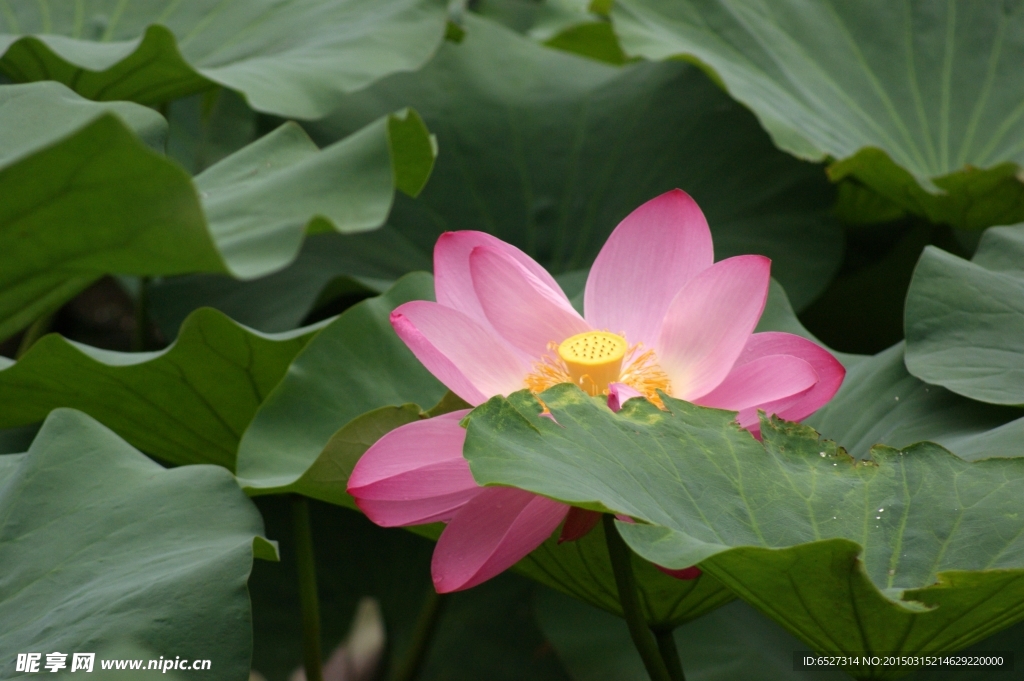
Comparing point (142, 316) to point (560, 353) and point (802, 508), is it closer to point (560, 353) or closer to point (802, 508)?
point (560, 353)

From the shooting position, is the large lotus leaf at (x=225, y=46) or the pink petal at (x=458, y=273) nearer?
the pink petal at (x=458, y=273)

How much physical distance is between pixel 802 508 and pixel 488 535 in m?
0.19

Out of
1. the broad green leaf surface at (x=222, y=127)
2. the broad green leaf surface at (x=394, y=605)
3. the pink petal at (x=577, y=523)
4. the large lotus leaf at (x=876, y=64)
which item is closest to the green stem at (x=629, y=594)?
the pink petal at (x=577, y=523)

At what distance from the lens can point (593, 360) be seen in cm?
62

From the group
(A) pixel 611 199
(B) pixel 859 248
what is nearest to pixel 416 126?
(A) pixel 611 199

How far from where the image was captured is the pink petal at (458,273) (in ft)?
2.17

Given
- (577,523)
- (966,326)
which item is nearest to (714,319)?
(577,523)

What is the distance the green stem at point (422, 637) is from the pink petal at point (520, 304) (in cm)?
41

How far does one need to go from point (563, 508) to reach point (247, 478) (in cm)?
27

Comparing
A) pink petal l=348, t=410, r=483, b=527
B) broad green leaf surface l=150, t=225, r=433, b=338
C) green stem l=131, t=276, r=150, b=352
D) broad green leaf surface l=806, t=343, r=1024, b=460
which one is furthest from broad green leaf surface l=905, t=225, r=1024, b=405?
green stem l=131, t=276, r=150, b=352

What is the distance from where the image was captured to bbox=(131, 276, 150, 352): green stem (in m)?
1.22

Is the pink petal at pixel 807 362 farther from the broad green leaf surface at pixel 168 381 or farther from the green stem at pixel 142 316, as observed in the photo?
the green stem at pixel 142 316

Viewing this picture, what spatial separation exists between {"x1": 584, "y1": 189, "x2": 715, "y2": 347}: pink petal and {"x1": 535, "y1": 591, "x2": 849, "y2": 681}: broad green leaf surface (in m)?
0.38

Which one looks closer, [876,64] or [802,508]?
[802,508]
